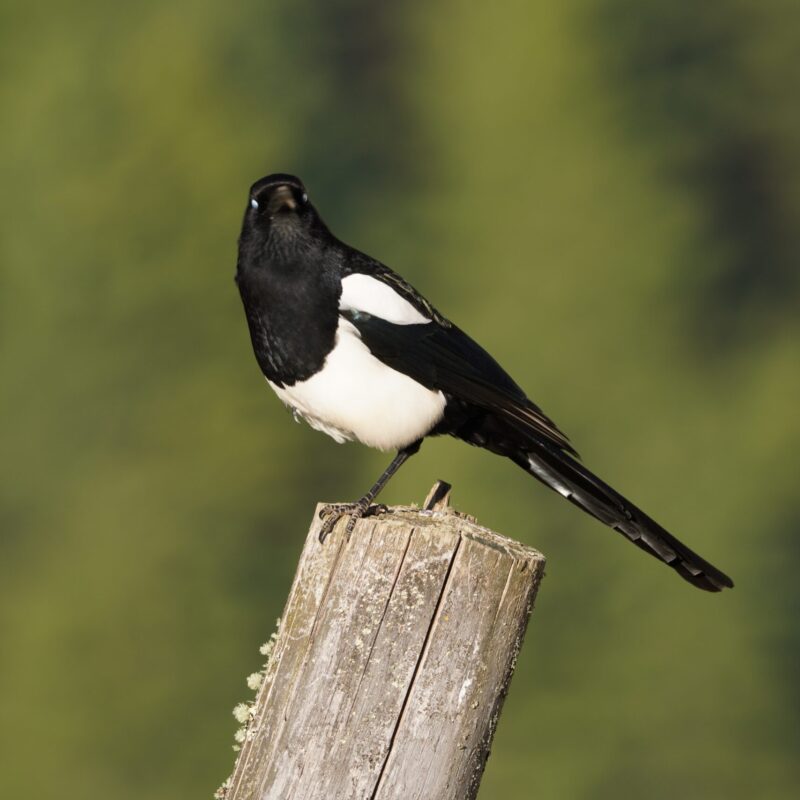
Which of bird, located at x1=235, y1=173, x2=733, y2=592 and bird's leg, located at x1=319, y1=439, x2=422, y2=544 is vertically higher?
bird, located at x1=235, y1=173, x2=733, y2=592

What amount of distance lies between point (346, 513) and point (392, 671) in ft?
1.19

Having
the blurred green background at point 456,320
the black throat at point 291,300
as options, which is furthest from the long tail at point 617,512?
the blurred green background at point 456,320

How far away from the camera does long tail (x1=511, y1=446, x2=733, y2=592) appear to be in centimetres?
330

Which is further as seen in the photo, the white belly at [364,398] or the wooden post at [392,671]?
the white belly at [364,398]

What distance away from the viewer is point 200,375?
10812 mm

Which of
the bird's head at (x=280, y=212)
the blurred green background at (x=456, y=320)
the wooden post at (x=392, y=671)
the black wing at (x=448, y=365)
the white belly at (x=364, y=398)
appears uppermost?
the blurred green background at (x=456, y=320)

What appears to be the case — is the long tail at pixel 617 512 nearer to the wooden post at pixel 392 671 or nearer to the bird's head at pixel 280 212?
the bird's head at pixel 280 212

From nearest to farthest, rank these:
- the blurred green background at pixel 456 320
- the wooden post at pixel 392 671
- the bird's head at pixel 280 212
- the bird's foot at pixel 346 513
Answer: the wooden post at pixel 392 671 < the bird's foot at pixel 346 513 < the bird's head at pixel 280 212 < the blurred green background at pixel 456 320

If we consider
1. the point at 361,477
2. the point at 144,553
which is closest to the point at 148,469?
the point at 144,553

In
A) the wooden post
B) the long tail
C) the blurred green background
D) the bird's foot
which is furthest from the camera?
the blurred green background

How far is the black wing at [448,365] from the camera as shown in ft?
10.9

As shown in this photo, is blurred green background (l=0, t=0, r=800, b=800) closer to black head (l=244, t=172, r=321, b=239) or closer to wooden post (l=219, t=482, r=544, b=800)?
black head (l=244, t=172, r=321, b=239)

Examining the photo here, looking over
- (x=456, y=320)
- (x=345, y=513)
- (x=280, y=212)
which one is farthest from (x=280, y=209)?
(x=456, y=320)

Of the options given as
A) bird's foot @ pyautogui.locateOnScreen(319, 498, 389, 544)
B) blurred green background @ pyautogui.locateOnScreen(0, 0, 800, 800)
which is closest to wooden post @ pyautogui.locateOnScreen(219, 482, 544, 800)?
bird's foot @ pyautogui.locateOnScreen(319, 498, 389, 544)
